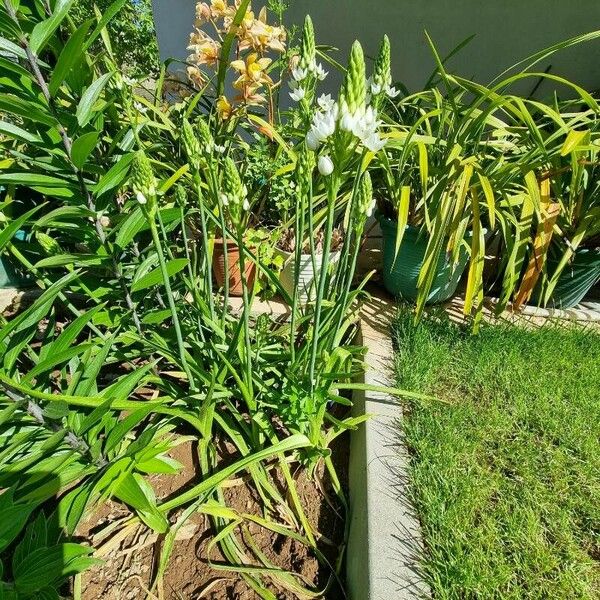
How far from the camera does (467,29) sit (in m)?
2.62

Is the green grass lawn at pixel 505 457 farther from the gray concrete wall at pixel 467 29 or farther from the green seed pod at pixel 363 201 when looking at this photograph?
the gray concrete wall at pixel 467 29

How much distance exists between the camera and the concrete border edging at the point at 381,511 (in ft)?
3.07

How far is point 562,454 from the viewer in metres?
1.26

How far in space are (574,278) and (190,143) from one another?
6.00 ft

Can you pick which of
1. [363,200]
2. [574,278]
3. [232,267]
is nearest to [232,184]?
[363,200]

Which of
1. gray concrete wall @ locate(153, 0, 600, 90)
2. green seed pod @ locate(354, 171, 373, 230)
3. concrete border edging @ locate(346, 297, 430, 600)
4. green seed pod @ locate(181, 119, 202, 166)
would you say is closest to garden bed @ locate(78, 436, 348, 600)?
concrete border edging @ locate(346, 297, 430, 600)

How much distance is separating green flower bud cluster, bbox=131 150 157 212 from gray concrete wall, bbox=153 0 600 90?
2547 millimetres

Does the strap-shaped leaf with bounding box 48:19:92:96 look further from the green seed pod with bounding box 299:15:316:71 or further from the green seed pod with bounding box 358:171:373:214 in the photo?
the green seed pod with bounding box 358:171:373:214

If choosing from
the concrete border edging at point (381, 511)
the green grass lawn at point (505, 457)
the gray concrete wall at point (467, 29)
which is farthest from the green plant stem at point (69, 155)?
the gray concrete wall at point (467, 29)

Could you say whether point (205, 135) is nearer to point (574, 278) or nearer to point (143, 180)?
point (143, 180)

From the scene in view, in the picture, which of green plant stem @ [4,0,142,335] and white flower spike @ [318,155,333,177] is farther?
green plant stem @ [4,0,142,335]

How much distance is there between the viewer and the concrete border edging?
0.94 meters

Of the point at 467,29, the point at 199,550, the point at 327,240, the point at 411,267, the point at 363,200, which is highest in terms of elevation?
the point at 467,29

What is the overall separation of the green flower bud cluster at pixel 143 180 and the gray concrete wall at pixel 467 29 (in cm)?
255
